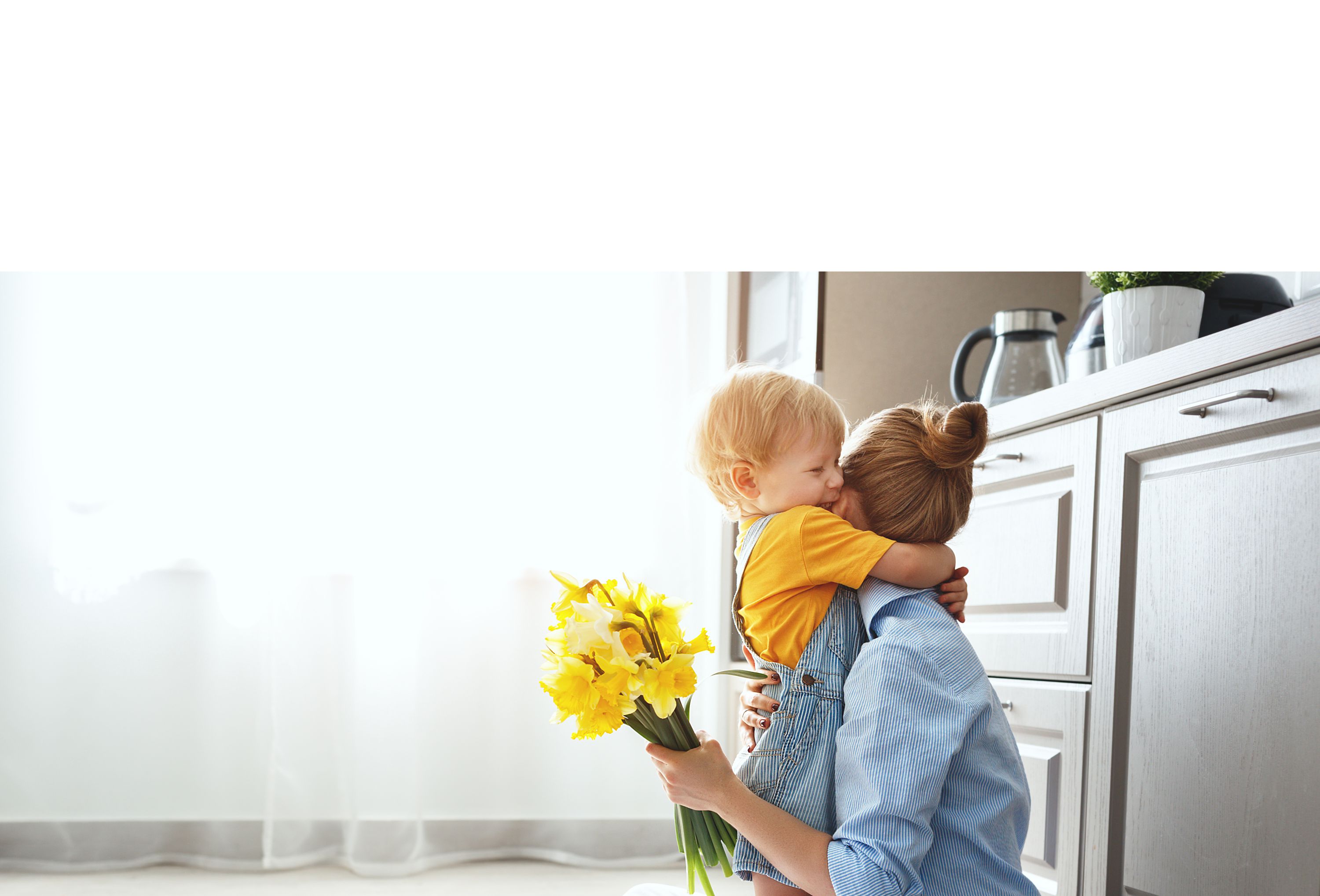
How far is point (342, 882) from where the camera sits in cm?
240

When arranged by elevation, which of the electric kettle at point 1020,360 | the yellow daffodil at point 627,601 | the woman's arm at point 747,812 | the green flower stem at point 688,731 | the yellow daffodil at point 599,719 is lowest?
the woman's arm at point 747,812

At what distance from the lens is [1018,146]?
0.94 metres

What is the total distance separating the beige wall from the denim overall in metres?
1.31

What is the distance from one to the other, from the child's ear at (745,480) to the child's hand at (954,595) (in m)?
0.21

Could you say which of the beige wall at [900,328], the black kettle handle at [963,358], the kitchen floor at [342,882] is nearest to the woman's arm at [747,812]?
the black kettle handle at [963,358]

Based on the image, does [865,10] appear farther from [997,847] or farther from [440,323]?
[440,323]

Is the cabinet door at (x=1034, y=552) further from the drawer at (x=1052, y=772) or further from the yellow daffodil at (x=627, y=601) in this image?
the yellow daffodil at (x=627, y=601)

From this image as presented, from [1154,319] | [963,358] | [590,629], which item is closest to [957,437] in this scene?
[590,629]

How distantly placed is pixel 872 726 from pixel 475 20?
0.66 metres

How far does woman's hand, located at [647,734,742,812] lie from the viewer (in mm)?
901

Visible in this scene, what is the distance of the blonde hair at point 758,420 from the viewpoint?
1.04 meters

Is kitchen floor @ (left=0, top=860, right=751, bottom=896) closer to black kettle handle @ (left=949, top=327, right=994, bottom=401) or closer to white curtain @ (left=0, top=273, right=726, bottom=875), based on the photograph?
white curtain @ (left=0, top=273, right=726, bottom=875)

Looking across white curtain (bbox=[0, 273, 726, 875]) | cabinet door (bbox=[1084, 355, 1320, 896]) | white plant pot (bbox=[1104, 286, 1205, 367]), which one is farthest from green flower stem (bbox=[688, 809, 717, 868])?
white curtain (bbox=[0, 273, 726, 875])

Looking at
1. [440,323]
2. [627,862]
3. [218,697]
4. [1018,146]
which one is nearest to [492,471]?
[440,323]
